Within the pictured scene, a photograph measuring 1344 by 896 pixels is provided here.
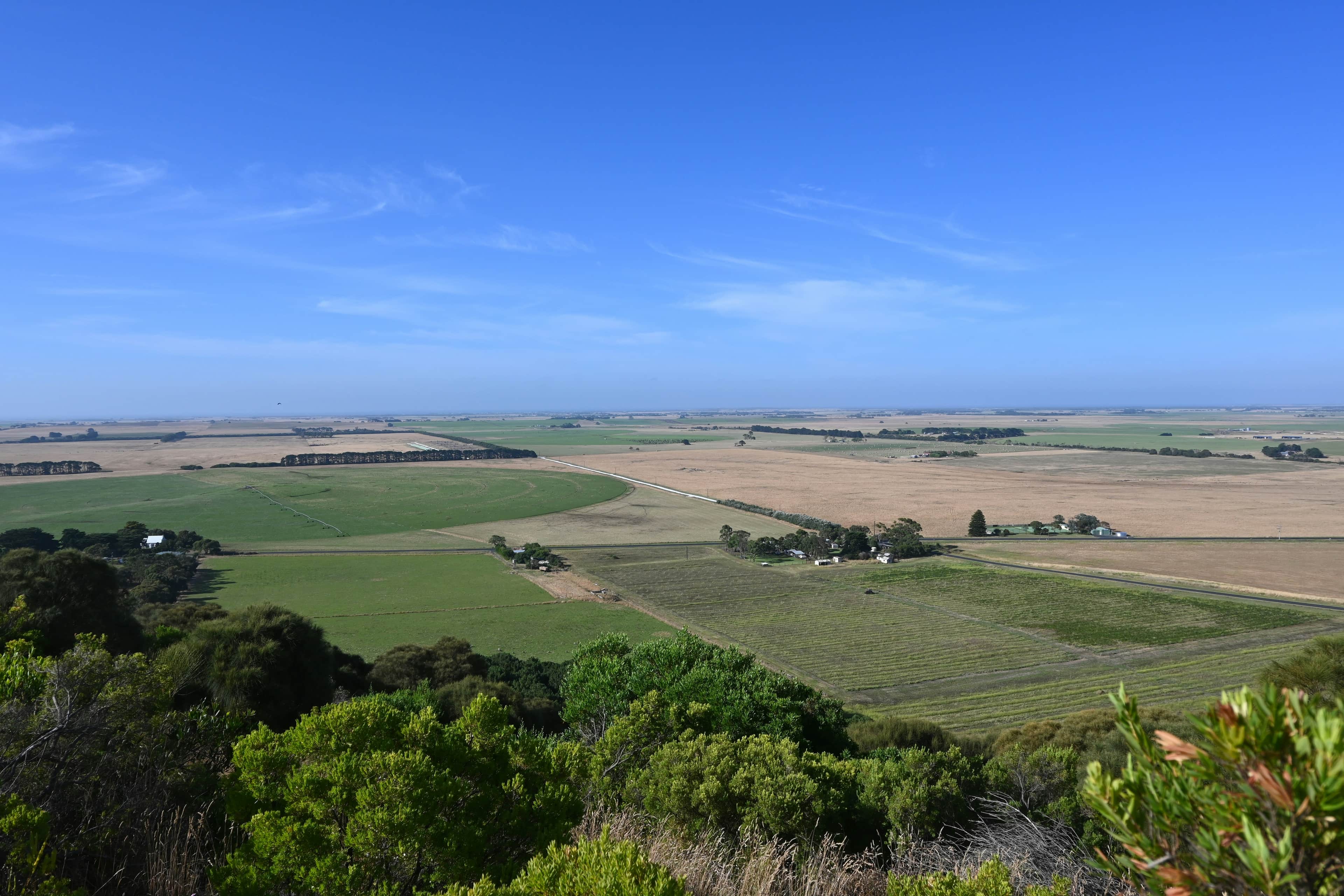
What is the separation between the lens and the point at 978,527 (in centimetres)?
8419

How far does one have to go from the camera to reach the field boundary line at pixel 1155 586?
52906 mm

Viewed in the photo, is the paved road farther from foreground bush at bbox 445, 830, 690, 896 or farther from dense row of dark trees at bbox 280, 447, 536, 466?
dense row of dark trees at bbox 280, 447, 536, 466

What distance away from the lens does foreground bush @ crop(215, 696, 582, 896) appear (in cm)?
800

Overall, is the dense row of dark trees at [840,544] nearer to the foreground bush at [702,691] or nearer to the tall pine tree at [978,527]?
the tall pine tree at [978,527]

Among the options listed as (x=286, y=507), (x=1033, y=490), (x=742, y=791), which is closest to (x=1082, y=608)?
(x=742, y=791)

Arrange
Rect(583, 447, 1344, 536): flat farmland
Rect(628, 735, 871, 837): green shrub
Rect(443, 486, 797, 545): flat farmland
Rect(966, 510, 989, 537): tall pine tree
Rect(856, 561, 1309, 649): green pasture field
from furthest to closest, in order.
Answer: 1. Rect(583, 447, 1344, 536): flat farmland
2. Rect(443, 486, 797, 545): flat farmland
3. Rect(966, 510, 989, 537): tall pine tree
4. Rect(856, 561, 1309, 649): green pasture field
5. Rect(628, 735, 871, 837): green shrub

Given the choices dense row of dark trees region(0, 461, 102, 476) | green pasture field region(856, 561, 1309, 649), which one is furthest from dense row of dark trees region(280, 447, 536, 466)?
green pasture field region(856, 561, 1309, 649)

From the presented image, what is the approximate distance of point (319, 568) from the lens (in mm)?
67438

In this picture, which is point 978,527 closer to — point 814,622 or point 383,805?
point 814,622

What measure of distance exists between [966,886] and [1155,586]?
66.3 metres

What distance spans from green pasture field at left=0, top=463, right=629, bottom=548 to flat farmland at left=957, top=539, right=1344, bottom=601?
207 feet

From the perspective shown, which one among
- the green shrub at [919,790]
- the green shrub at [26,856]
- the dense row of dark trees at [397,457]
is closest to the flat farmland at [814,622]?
the green shrub at [919,790]

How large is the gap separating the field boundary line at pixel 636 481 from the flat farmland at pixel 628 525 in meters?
5.85

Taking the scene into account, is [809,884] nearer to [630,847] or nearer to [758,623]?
[630,847]
